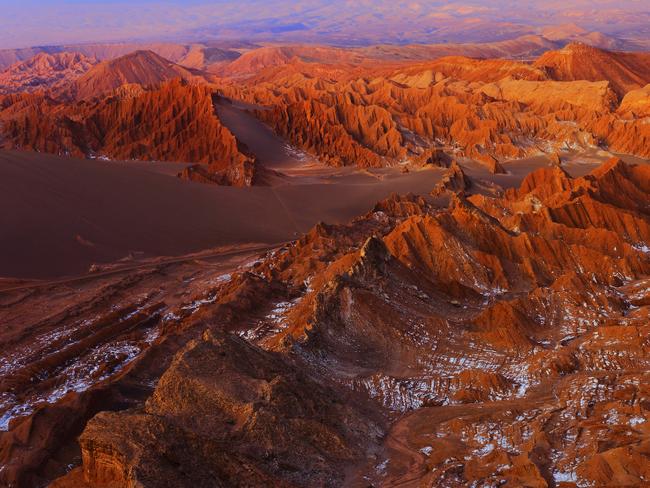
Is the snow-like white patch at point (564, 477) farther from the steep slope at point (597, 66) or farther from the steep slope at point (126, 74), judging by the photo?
the steep slope at point (126, 74)

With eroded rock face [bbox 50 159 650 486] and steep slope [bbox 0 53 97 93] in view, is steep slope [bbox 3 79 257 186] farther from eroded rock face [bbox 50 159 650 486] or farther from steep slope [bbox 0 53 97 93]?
steep slope [bbox 0 53 97 93]

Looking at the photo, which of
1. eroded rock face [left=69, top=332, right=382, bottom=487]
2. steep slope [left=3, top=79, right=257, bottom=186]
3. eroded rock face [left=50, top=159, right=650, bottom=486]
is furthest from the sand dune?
eroded rock face [left=69, top=332, right=382, bottom=487]

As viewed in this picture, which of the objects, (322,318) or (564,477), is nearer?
(564,477)

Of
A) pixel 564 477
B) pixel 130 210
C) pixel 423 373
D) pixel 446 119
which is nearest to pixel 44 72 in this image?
pixel 446 119

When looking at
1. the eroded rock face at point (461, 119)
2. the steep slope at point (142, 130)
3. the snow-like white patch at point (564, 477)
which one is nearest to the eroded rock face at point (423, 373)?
the snow-like white patch at point (564, 477)

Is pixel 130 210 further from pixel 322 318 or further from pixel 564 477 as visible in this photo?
pixel 564 477
